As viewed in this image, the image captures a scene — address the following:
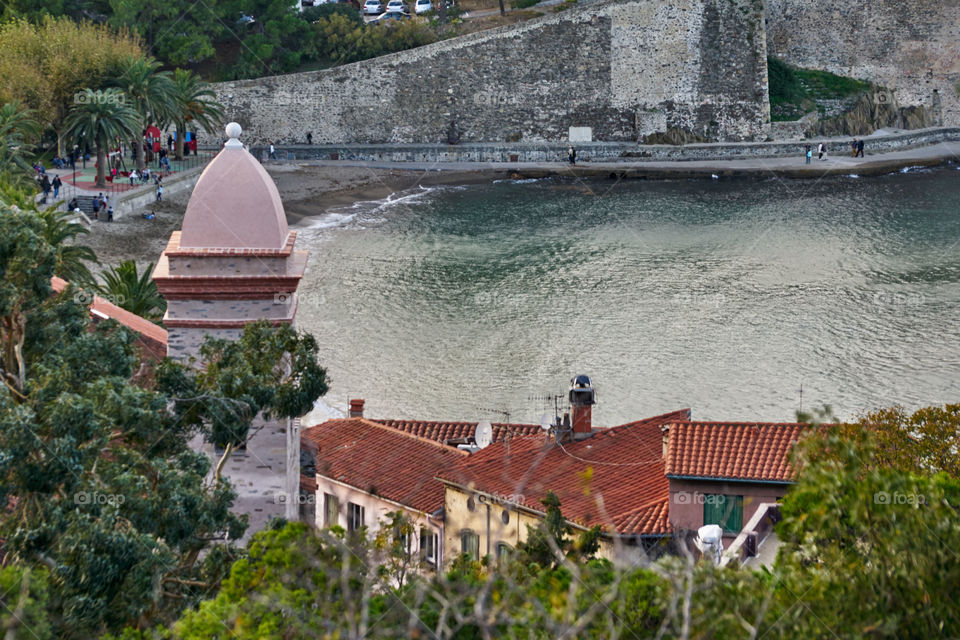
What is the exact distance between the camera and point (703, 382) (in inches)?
1406

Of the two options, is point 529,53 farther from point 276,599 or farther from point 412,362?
point 276,599

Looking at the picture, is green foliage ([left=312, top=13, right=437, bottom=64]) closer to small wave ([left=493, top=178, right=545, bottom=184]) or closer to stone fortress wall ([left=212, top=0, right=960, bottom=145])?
stone fortress wall ([left=212, top=0, right=960, bottom=145])

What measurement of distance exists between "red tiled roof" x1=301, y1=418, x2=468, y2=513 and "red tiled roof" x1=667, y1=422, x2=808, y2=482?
145 inches

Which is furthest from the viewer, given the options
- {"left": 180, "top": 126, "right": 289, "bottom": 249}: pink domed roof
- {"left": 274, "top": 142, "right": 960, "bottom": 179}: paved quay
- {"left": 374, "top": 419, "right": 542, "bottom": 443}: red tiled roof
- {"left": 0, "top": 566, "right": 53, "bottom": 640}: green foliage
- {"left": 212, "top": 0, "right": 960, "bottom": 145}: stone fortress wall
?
{"left": 212, "top": 0, "right": 960, "bottom": 145}: stone fortress wall

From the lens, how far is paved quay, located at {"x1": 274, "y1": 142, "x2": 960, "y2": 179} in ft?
208

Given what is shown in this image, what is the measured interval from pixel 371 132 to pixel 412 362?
2997cm

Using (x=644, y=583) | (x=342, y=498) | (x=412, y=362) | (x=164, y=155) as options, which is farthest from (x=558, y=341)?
(x=644, y=583)

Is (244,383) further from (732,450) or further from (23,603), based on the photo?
(732,450)

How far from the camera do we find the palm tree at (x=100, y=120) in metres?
47.0

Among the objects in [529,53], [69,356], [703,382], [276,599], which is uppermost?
[529,53]

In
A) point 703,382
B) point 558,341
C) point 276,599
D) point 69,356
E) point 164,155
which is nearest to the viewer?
point 276,599

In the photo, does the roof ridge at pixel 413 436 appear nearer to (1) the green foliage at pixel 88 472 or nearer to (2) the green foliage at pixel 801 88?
(1) the green foliage at pixel 88 472

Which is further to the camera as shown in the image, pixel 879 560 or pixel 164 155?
pixel 164 155

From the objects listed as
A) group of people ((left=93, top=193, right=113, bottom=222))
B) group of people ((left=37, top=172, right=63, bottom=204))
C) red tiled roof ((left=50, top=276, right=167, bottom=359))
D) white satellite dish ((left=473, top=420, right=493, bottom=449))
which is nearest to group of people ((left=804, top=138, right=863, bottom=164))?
group of people ((left=93, top=193, right=113, bottom=222))
